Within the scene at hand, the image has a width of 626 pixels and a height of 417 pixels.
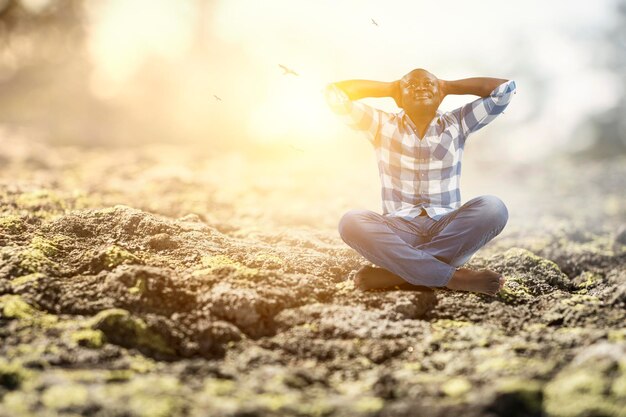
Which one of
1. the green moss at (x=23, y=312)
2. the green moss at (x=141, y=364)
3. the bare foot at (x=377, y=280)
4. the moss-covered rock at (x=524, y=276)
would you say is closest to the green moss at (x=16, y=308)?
the green moss at (x=23, y=312)

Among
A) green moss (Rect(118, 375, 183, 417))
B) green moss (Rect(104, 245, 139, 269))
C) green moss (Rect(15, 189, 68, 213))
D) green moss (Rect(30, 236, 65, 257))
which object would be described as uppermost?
green moss (Rect(15, 189, 68, 213))

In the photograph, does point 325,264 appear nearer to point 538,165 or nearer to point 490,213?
point 490,213

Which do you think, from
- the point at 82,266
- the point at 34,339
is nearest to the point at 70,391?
the point at 34,339

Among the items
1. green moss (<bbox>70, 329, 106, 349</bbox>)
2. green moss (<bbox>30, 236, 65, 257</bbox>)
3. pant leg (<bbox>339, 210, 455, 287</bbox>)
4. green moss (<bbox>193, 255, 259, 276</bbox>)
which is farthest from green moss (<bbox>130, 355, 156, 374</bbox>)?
pant leg (<bbox>339, 210, 455, 287</bbox>)

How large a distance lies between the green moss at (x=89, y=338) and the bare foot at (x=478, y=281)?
229 centimetres

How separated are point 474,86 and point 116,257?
9.38ft

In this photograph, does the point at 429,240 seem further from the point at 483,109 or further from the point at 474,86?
the point at 474,86

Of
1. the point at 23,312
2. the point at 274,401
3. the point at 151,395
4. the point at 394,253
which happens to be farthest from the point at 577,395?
the point at 23,312

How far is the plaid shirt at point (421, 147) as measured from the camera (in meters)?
4.19

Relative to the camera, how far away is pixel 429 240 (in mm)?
4152

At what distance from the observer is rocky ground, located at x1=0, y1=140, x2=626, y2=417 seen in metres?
2.47

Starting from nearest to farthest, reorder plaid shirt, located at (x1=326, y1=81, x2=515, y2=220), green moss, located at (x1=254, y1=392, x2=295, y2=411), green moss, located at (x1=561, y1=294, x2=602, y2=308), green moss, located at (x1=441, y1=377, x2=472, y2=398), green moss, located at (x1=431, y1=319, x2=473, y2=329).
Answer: green moss, located at (x1=254, y1=392, x2=295, y2=411)
green moss, located at (x1=441, y1=377, x2=472, y2=398)
green moss, located at (x1=431, y1=319, x2=473, y2=329)
green moss, located at (x1=561, y1=294, x2=602, y2=308)
plaid shirt, located at (x1=326, y1=81, x2=515, y2=220)

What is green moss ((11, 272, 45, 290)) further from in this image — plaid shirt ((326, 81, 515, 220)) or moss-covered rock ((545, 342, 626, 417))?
moss-covered rock ((545, 342, 626, 417))

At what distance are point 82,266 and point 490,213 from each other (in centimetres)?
284
